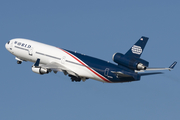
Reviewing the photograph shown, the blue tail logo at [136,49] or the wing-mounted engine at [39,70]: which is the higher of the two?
the blue tail logo at [136,49]

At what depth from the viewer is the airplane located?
221 feet

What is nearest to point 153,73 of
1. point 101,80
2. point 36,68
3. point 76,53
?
point 101,80

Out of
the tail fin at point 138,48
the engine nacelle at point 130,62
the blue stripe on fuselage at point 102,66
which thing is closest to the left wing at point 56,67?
the blue stripe on fuselage at point 102,66

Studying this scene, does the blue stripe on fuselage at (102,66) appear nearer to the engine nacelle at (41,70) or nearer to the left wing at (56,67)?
the left wing at (56,67)

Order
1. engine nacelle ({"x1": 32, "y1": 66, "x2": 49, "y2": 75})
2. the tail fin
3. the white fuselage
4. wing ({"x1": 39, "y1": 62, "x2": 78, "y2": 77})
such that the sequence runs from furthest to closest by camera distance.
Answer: wing ({"x1": 39, "y1": 62, "x2": 78, "y2": 77}), engine nacelle ({"x1": 32, "y1": 66, "x2": 49, "y2": 75}), the white fuselage, the tail fin

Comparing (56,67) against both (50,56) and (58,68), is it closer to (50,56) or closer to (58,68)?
(58,68)

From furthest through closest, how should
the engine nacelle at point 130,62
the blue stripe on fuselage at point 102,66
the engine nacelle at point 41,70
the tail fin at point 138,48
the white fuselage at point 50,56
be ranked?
the engine nacelle at point 41,70, the white fuselage at point 50,56, the blue stripe on fuselage at point 102,66, the tail fin at point 138,48, the engine nacelle at point 130,62

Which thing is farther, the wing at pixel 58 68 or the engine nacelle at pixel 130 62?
the wing at pixel 58 68

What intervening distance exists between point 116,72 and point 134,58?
328 centimetres

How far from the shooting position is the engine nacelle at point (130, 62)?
217ft

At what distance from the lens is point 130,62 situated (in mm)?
67125

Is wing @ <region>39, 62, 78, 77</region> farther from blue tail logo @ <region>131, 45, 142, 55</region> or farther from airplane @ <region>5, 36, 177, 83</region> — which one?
blue tail logo @ <region>131, 45, 142, 55</region>

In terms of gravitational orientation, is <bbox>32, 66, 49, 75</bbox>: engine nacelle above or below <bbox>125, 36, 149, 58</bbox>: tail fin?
below

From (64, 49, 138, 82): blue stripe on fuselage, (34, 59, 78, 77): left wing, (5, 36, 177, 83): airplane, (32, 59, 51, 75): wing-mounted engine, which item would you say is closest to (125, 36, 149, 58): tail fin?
(5, 36, 177, 83): airplane
